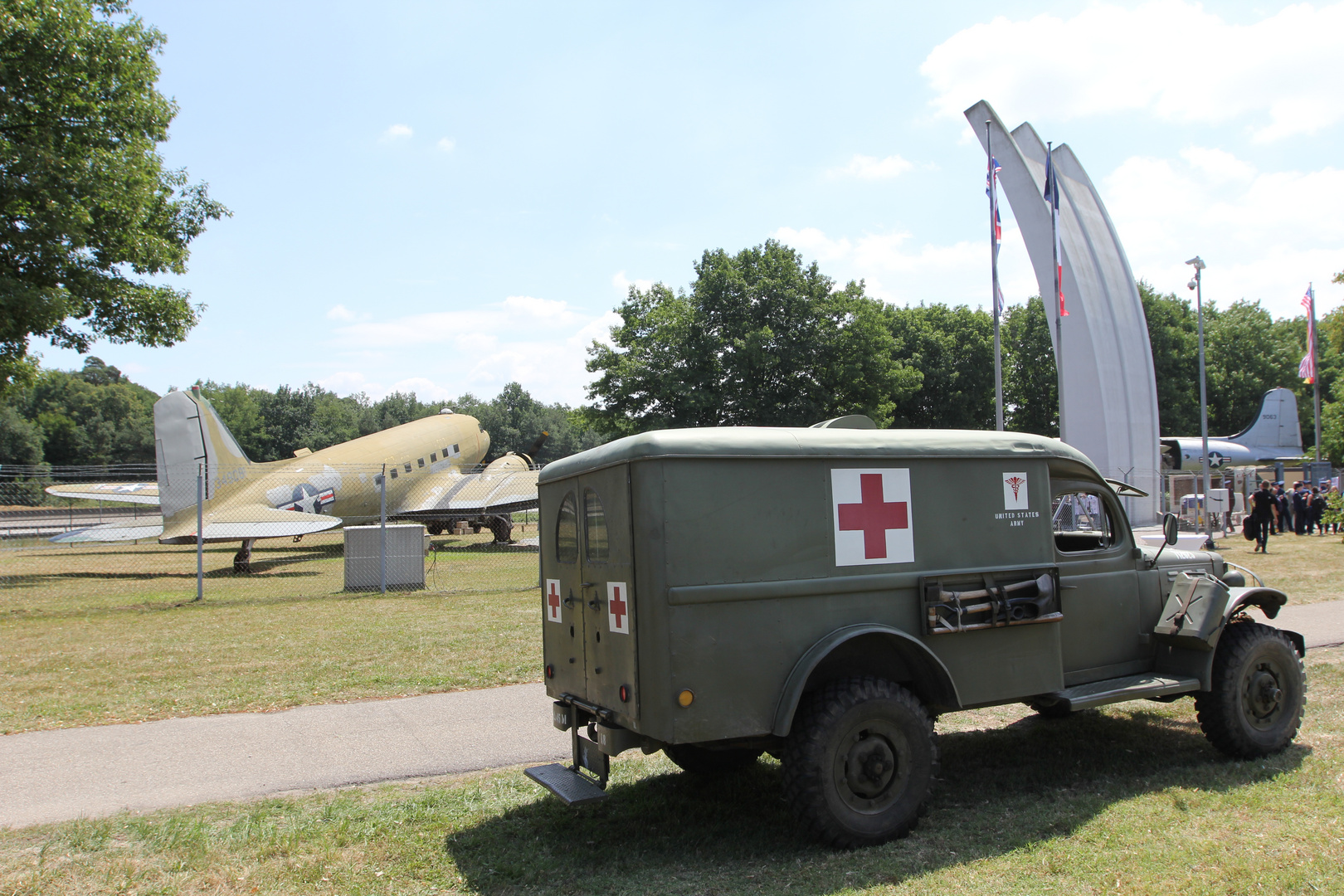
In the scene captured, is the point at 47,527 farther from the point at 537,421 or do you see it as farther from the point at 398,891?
the point at 537,421

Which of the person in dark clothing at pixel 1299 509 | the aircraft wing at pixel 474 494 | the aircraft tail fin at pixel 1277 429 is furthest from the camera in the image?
the aircraft tail fin at pixel 1277 429

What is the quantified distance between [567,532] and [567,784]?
1.48 m

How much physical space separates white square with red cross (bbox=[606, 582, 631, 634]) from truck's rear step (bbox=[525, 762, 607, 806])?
3.03ft

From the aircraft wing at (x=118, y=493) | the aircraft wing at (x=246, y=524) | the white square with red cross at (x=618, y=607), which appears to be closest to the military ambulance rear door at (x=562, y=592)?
the white square with red cross at (x=618, y=607)

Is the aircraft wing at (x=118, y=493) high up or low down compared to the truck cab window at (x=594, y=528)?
up

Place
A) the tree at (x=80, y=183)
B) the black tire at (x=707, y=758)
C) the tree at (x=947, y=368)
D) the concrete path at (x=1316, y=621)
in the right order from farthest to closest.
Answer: the tree at (x=947, y=368)
the tree at (x=80, y=183)
the concrete path at (x=1316, y=621)
the black tire at (x=707, y=758)

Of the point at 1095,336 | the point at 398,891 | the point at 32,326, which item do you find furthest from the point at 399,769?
the point at 1095,336

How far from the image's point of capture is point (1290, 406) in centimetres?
4997

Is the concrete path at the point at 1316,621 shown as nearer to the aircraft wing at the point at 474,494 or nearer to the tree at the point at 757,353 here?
the aircraft wing at the point at 474,494

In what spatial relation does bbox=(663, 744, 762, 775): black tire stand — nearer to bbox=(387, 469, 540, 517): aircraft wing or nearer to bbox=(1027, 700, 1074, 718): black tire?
bbox=(1027, 700, 1074, 718): black tire

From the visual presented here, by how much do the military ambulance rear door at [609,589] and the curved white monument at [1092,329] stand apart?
2506 centimetres

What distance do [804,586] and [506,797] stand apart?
260cm

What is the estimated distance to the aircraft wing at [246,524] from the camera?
68.8ft

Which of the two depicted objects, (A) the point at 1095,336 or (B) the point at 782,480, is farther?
(A) the point at 1095,336
